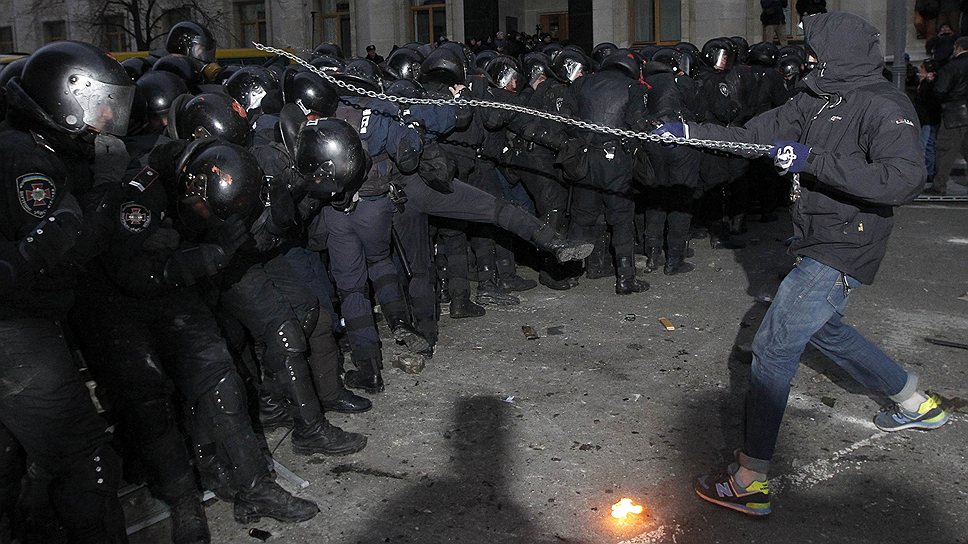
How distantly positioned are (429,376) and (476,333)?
0.95 meters

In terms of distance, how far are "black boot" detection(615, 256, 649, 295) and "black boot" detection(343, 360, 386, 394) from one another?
105 inches

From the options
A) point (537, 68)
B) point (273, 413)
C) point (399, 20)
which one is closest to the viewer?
point (273, 413)

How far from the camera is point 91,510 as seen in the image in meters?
3.26

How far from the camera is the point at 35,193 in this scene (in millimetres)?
3010

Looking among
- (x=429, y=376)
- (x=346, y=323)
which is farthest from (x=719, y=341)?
(x=346, y=323)

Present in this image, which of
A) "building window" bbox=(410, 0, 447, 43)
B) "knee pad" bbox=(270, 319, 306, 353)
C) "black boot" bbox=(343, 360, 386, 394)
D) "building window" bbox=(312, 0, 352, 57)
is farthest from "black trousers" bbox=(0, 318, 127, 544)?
"building window" bbox=(312, 0, 352, 57)

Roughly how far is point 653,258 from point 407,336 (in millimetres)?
3293

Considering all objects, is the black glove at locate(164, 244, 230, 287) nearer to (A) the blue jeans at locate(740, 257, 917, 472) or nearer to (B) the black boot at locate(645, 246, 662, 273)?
(A) the blue jeans at locate(740, 257, 917, 472)

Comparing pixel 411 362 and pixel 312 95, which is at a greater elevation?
pixel 312 95

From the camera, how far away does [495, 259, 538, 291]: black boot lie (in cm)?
771

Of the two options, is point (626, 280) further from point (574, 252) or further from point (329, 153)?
point (329, 153)

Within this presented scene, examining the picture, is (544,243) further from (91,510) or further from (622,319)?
(91,510)

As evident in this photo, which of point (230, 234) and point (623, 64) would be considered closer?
point (230, 234)

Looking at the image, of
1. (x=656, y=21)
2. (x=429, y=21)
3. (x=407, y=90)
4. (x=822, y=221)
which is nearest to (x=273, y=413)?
(x=407, y=90)
